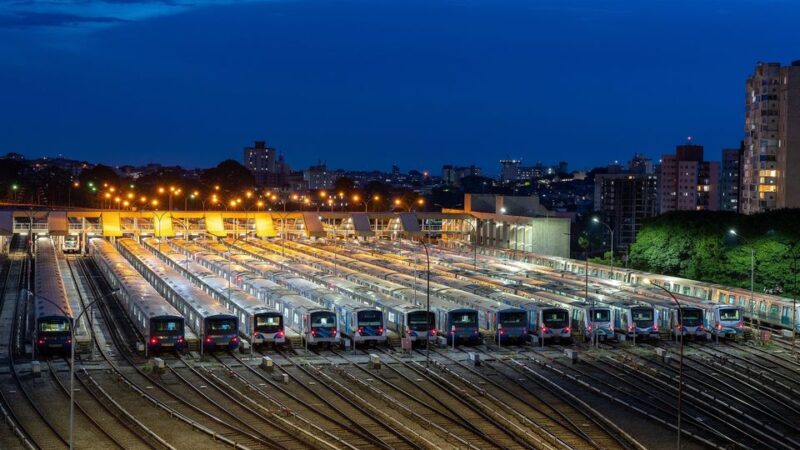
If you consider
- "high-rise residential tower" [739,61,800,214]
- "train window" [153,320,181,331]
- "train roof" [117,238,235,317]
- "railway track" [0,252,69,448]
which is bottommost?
"railway track" [0,252,69,448]

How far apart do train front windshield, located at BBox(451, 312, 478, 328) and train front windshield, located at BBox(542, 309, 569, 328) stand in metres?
3.82

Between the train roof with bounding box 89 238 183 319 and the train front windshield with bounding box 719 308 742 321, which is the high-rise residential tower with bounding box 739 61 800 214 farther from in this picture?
the train roof with bounding box 89 238 183 319

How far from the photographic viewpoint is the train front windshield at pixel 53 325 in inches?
1959

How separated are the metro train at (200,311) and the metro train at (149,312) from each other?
123 cm

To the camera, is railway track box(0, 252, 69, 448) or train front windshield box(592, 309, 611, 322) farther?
train front windshield box(592, 309, 611, 322)

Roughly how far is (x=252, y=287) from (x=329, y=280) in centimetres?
630

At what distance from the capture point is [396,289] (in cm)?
6562

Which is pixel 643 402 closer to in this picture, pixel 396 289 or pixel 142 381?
pixel 142 381

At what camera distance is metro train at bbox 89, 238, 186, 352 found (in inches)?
2016

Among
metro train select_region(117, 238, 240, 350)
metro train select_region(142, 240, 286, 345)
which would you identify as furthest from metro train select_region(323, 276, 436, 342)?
metro train select_region(117, 238, 240, 350)

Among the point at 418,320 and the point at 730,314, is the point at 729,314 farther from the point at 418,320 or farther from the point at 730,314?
the point at 418,320

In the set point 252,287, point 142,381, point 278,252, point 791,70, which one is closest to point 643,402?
point 142,381

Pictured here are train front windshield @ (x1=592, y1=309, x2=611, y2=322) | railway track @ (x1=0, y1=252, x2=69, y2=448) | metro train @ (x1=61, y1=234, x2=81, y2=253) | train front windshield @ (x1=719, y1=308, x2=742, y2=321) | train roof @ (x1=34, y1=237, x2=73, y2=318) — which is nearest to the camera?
railway track @ (x1=0, y1=252, x2=69, y2=448)

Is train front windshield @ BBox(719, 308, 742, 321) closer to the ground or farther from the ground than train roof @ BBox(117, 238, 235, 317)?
closer to the ground
